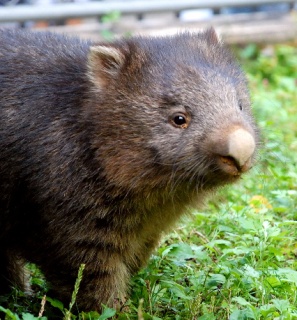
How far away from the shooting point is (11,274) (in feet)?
22.4

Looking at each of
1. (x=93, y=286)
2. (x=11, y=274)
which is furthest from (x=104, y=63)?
(x=11, y=274)

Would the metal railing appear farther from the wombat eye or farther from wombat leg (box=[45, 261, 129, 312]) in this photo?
the wombat eye

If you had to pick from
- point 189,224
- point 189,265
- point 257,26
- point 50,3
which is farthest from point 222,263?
point 257,26

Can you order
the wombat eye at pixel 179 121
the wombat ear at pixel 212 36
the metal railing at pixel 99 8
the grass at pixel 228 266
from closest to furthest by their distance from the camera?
the wombat eye at pixel 179 121, the grass at pixel 228 266, the wombat ear at pixel 212 36, the metal railing at pixel 99 8

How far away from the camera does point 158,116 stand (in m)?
5.64

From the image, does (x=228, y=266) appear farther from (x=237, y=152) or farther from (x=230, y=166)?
(x=237, y=152)

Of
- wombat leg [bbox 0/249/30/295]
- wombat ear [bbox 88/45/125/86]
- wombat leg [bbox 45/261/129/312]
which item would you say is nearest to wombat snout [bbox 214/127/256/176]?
wombat ear [bbox 88/45/125/86]

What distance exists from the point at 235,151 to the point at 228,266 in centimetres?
138

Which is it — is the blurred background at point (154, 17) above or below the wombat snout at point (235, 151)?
below

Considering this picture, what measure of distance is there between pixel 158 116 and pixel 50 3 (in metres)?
A: 7.22

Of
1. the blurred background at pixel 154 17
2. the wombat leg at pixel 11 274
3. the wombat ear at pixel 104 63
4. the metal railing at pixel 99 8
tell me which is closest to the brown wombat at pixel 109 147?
the wombat ear at pixel 104 63

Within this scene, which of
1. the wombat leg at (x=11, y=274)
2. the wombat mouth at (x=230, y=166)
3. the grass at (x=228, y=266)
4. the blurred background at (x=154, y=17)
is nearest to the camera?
the wombat mouth at (x=230, y=166)

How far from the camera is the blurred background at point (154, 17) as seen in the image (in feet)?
38.3

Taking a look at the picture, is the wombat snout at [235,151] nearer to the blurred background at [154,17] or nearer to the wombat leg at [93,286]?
the wombat leg at [93,286]
